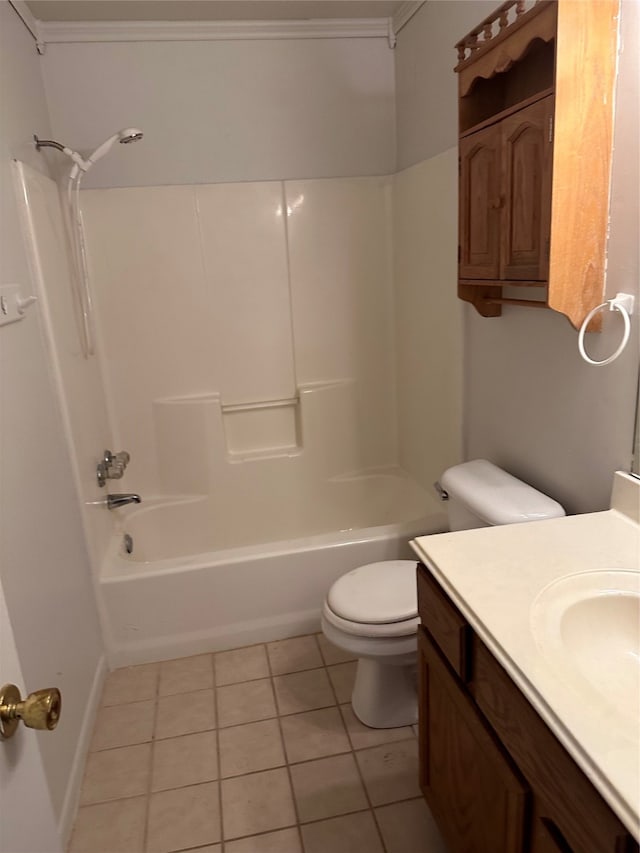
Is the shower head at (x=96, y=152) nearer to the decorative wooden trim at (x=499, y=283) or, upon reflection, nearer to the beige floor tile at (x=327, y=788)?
the decorative wooden trim at (x=499, y=283)

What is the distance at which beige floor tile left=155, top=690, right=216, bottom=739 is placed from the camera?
1925 millimetres

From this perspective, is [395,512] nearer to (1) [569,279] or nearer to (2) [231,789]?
(2) [231,789]

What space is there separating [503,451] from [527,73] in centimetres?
107

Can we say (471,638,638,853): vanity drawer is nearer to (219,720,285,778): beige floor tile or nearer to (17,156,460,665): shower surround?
(219,720,285,778): beige floor tile

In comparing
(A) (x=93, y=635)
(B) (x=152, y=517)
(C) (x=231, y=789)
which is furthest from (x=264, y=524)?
(C) (x=231, y=789)

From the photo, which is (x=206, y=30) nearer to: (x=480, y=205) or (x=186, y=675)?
(x=480, y=205)

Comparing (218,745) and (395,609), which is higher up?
(395,609)

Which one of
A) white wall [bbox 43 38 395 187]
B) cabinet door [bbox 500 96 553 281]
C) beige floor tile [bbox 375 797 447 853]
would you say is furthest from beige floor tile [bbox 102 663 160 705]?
white wall [bbox 43 38 395 187]

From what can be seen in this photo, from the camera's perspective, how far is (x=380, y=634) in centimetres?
173

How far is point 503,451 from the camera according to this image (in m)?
1.97

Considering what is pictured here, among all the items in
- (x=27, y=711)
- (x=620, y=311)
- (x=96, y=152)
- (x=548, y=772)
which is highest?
(x=96, y=152)

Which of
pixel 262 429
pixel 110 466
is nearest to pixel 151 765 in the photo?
pixel 110 466

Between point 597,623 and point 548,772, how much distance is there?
32 cm

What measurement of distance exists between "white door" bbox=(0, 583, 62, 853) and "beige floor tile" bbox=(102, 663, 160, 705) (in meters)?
1.32
